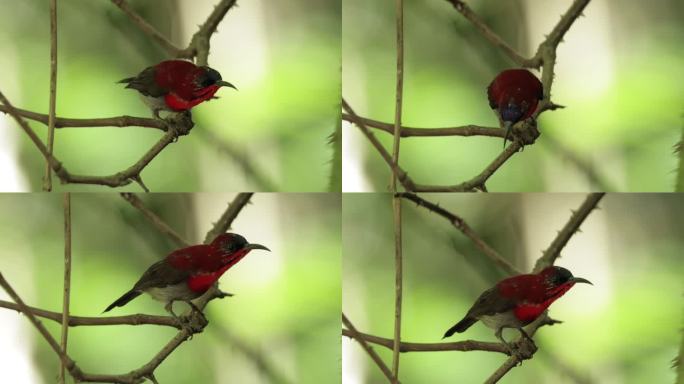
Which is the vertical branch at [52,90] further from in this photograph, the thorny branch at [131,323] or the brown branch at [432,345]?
the brown branch at [432,345]

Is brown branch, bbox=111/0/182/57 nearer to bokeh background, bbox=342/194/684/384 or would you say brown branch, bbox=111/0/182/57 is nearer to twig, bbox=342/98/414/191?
twig, bbox=342/98/414/191

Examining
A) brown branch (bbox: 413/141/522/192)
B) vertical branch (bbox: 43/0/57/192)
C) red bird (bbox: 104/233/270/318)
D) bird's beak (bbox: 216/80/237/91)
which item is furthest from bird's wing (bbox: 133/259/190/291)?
brown branch (bbox: 413/141/522/192)

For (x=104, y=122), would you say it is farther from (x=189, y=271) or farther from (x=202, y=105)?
(x=189, y=271)

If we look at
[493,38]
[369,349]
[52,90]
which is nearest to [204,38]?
[52,90]

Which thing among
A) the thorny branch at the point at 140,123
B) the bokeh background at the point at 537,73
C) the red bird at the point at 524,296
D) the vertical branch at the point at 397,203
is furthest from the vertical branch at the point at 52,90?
the red bird at the point at 524,296

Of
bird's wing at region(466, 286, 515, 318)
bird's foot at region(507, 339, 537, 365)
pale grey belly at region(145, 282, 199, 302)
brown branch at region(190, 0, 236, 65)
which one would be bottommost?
bird's foot at region(507, 339, 537, 365)
